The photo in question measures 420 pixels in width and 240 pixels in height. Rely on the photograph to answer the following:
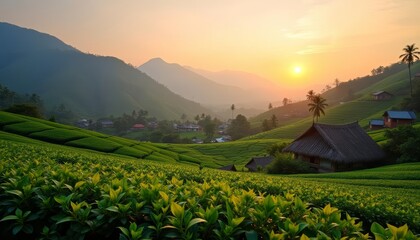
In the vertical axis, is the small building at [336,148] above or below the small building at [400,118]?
below

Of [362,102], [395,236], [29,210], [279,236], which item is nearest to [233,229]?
[279,236]

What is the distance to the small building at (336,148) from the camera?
37.5 metres

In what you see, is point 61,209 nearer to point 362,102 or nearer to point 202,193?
point 202,193

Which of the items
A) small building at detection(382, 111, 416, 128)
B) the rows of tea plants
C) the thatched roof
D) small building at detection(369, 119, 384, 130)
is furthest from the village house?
the rows of tea plants

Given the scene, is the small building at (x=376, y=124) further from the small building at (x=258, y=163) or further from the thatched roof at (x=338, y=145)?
the small building at (x=258, y=163)

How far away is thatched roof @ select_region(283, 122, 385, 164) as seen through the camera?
123 ft

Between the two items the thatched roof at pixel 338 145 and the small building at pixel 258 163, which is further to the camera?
the small building at pixel 258 163

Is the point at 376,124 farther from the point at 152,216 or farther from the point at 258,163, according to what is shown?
the point at 152,216

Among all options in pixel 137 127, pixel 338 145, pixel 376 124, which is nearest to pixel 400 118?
pixel 376 124

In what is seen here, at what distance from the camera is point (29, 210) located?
16.2ft

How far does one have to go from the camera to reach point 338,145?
126ft

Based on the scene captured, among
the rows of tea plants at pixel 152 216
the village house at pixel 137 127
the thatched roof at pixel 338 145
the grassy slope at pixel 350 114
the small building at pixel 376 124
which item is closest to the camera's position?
the rows of tea plants at pixel 152 216

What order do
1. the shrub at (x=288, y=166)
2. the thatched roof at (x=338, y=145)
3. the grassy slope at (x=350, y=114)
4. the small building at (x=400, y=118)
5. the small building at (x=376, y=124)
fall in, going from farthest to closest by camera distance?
the grassy slope at (x=350, y=114)
the small building at (x=376, y=124)
the small building at (x=400, y=118)
the thatched roof at (x=338, y=145)
the shrub at (x=288, y=166)

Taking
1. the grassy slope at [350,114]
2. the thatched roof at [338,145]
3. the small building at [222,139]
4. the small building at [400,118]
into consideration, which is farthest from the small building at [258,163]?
the small building at [222,139]
